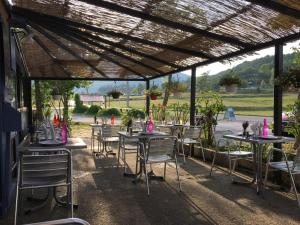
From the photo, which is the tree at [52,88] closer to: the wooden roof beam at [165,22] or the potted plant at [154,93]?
the potted plant at [154,93]

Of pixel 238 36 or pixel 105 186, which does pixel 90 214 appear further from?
pixel 238 36

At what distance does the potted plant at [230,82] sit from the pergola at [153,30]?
0.35 metres

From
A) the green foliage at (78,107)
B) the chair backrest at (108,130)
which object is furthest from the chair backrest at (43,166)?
the green foliage at (78,107)

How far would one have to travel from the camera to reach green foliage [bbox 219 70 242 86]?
18.6 feet

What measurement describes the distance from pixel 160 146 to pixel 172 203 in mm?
777

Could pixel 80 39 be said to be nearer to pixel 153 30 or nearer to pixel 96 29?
pixel 96 29

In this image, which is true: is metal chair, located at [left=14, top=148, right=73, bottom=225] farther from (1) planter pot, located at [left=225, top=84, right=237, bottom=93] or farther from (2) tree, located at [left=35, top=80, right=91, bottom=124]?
(2) tree, located at [left=35, top=80, right=91, bottom=124]

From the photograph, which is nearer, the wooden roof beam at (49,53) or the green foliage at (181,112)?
the wooden roof beam at (49,53)

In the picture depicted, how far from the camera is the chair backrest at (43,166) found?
2973 millimetres

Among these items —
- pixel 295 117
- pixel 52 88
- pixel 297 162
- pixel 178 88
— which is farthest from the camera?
pixel 52 88

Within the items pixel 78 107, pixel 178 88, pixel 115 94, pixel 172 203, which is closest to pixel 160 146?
pixel 172 203

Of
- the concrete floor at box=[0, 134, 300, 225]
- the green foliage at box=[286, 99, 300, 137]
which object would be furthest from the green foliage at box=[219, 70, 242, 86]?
the concrete floor at box=[0, 134, 300, 225]

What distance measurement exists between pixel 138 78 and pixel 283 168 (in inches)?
260

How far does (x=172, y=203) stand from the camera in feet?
12.5
